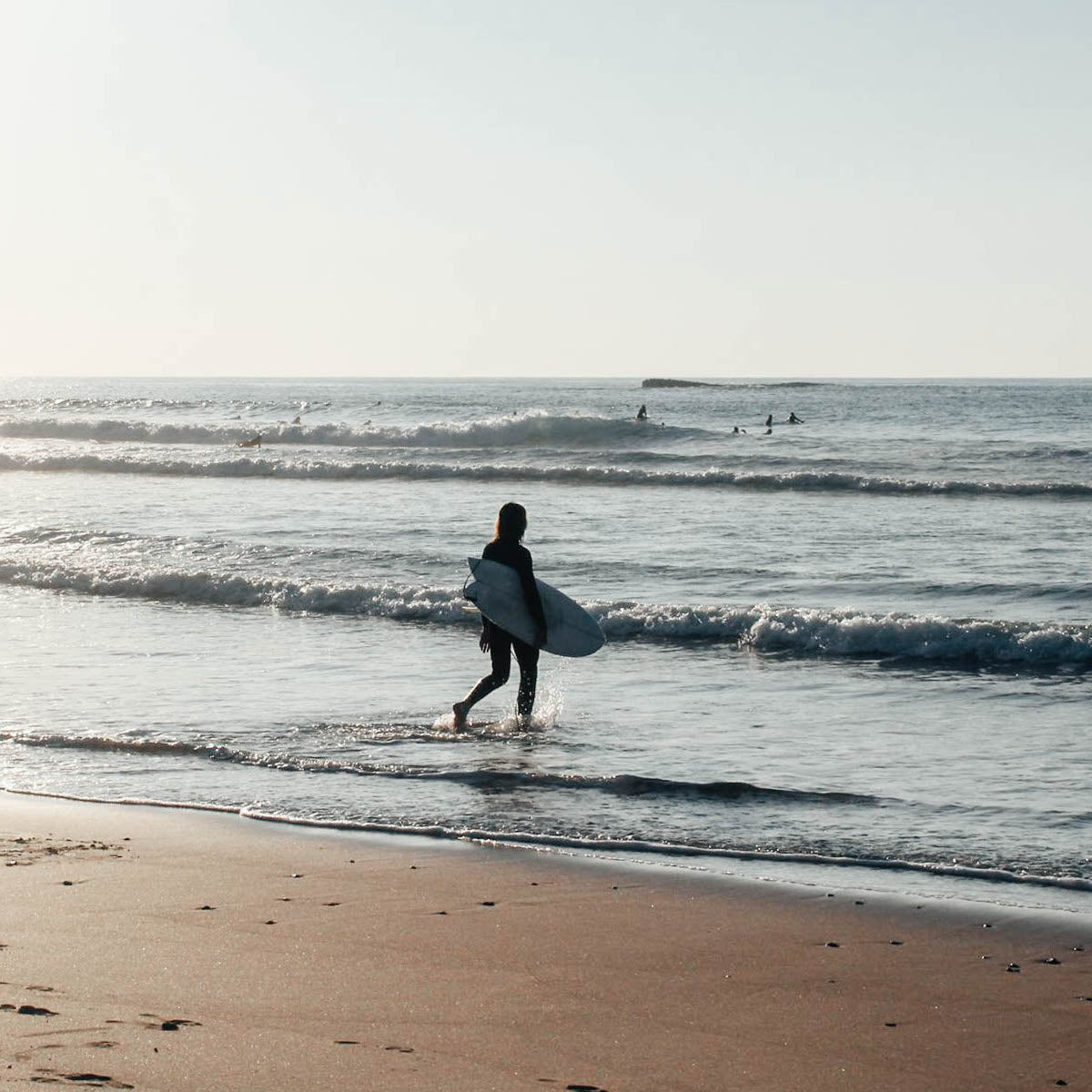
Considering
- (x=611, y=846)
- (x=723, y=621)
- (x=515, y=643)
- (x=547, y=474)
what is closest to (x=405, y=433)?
(x=547, y=474)

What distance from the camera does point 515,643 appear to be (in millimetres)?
10703

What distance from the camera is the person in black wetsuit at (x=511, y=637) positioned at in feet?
34.4

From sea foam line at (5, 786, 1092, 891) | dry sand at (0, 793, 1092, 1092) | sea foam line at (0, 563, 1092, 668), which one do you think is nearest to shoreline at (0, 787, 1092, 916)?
sea foam line at (5, 786, 1092, 891)

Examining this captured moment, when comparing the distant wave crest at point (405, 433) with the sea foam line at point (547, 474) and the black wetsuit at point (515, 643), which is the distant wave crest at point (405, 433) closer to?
the sea foam line at point (547, 474)

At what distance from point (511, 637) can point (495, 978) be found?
5.57 meters

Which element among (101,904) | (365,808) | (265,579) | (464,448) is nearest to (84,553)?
(265,579)

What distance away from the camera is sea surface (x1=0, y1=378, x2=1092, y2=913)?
778cm

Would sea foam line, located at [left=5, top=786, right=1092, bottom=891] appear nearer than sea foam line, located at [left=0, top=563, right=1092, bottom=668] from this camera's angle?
Yes

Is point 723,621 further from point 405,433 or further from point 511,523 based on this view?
point 405,433

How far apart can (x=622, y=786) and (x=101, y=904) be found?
3.43 meters

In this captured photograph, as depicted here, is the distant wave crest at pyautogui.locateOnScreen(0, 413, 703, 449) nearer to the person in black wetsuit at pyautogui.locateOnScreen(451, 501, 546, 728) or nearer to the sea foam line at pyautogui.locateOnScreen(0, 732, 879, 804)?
the person in black wetsuit at pyautogui.locateOnScreen(451, 501, 546, 728)

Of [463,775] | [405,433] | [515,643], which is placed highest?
[405,433]

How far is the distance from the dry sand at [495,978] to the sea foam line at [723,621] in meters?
7.38

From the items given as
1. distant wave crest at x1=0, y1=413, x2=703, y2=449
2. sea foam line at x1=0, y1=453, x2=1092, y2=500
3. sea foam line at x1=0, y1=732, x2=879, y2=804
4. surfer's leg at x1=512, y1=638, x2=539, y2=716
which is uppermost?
distant wave crest at x1=0, y1=413, x2=703, y2=449
